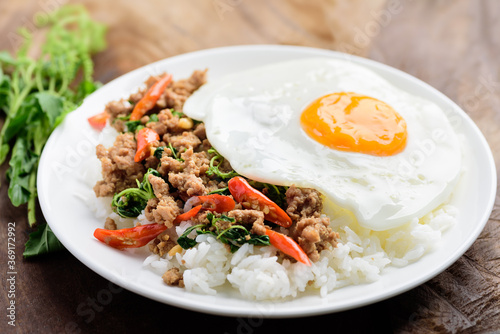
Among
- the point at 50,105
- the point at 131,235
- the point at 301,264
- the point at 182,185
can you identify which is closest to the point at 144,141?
the point at 182,185

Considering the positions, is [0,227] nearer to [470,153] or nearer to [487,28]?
[470,153]

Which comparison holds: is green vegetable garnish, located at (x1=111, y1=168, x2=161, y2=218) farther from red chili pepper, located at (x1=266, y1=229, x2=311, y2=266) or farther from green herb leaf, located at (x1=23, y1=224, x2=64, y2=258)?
red chili pepper, located at (x1=266, y1=229, x2=311, y2=266)

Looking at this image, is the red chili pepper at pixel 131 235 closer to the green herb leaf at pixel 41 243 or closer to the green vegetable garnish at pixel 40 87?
the green herb leaf at pixel 41 243

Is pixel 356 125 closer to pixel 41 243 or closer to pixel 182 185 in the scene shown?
pixel 182 185

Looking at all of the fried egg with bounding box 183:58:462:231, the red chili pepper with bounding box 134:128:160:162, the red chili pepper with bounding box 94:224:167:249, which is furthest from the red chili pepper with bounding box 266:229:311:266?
the red chili pepper with bounding box 134:128:160:162

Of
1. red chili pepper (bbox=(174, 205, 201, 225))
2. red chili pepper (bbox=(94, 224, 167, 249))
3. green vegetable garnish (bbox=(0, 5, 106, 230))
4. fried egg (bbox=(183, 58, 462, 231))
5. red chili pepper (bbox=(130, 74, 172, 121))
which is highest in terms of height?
fried egg (bbox=(183, 58, 462, 231))

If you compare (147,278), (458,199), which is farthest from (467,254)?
(147,278)
